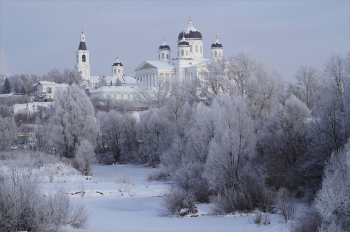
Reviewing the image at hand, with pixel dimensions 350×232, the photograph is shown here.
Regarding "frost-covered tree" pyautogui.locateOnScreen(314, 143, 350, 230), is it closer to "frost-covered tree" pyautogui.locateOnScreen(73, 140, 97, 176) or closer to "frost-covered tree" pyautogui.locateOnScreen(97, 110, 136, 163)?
"frost-covered tree" pyautogui.locateOnScreen(73, 140, 97, 176)

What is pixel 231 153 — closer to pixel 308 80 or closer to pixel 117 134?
pixel 117 134

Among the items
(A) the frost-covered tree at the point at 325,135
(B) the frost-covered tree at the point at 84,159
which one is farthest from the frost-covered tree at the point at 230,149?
(B) the frost-covered tree at the point at 84,159

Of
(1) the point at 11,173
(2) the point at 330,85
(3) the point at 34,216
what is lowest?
(3) the point at 34,216

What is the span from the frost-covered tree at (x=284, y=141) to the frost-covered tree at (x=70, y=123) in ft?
34.9

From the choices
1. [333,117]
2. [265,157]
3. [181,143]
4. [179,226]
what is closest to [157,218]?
[179,226]

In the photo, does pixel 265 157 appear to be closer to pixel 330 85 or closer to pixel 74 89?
pixel 330 85

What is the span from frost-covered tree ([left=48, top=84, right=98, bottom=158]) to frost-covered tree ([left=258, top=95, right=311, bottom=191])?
1065 cm

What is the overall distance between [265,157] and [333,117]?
16.3 ft

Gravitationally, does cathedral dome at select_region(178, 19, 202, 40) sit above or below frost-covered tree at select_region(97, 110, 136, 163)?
above

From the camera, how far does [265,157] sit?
18766mm

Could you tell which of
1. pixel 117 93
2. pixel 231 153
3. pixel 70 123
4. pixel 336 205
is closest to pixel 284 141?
pixel 231 153

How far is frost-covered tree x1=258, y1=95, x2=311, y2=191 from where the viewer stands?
17234 mm

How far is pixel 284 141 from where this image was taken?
759 inches

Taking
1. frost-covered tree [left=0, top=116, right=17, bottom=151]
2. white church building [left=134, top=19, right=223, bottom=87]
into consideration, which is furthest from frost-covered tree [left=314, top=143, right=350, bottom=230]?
white church building [left=134, top=19, right=223, bottom=87]
